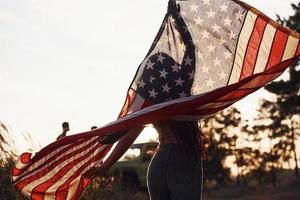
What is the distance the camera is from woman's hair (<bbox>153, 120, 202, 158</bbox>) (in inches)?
135

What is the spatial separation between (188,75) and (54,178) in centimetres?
149

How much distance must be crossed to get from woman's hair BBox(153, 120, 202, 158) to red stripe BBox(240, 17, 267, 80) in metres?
1.19

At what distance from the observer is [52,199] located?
16.0 feet

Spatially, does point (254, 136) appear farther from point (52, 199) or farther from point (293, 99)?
point (52, 199)

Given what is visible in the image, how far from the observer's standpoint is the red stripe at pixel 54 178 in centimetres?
462

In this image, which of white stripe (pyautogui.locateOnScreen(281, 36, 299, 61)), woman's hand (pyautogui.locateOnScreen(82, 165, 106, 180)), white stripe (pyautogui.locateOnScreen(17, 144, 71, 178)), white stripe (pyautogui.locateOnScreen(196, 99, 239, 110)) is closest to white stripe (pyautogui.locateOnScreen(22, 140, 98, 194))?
white stripe (pyautogui.locateOnScreen(17, 144, 71, 178))

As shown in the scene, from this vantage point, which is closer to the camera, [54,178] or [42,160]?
[42,160]

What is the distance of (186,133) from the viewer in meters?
3.49

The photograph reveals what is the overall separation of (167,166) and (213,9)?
1767mm

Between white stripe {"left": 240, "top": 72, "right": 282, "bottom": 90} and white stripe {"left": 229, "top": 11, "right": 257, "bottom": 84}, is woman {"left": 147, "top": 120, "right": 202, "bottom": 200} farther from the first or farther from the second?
white stripe {"left": 229, "top": 11, "right": 257, "bottom": 84}

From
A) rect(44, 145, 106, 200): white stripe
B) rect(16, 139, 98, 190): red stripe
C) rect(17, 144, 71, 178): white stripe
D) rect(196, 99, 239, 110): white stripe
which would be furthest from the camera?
rect(44, 145, 106, 200): white stripe

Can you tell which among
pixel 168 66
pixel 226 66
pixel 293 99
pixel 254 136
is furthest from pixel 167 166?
pixel 254 136

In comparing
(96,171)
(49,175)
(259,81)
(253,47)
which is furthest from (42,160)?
(253,47)

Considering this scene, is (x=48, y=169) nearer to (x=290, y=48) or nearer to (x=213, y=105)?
(x=213, y=105)
